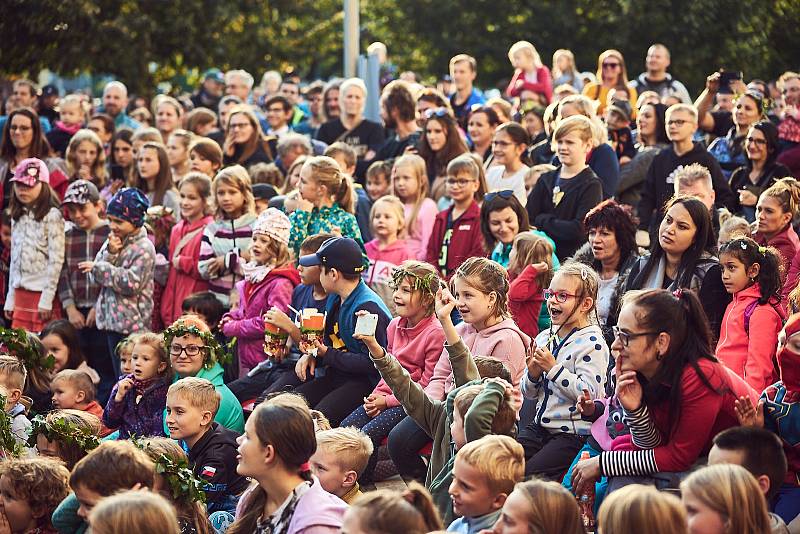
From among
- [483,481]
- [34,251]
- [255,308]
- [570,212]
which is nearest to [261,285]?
[255,308]

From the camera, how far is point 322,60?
28.7m

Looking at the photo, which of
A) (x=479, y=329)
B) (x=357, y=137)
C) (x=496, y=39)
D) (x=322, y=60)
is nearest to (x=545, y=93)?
(x=357, y=137)

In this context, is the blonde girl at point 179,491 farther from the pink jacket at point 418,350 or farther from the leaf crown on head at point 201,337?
the leaf crown on head at point 201,337

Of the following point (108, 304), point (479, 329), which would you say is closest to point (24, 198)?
point (108, 304)

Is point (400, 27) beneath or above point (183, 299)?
above

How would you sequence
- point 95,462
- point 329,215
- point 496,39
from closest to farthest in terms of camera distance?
1. point 95,462
2. point 329,215
3. point 496,39

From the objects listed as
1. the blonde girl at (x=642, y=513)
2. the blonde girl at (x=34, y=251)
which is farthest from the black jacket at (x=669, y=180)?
the blonde girl at (x=642, y=513)

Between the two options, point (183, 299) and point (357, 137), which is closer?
point (183, 299)

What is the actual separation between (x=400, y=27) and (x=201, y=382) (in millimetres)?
20110

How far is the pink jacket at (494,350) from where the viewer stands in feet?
23.8

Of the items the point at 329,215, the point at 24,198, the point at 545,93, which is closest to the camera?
the point at 329,215

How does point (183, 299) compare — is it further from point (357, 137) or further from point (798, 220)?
point (798, 220)

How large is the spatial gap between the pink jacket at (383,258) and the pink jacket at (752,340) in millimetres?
3125

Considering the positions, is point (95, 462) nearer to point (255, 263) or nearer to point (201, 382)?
point (201, 382)
